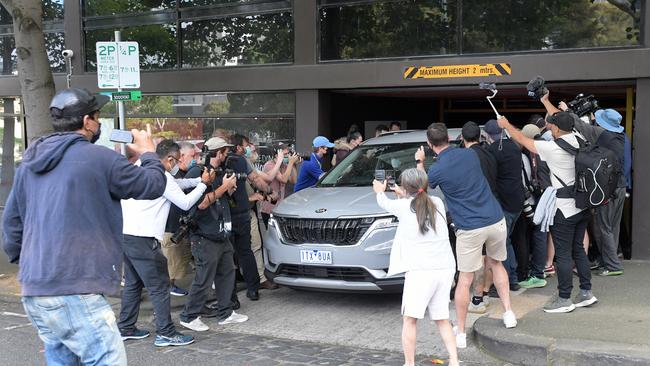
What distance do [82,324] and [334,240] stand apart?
3.73 m

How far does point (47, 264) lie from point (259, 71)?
8166mm

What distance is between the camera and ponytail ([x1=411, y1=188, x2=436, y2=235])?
481 centimetres

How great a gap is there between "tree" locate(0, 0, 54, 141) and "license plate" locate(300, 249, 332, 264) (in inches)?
161

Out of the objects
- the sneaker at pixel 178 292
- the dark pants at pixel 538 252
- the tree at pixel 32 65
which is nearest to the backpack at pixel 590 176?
the dark pants at pixel 538 252

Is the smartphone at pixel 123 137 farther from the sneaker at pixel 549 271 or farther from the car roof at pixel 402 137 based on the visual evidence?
the sneaker at pixel 549 271

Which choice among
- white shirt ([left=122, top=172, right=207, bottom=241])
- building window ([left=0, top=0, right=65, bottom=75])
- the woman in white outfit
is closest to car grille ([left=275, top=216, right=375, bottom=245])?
white shirt ([left=122, top=172, right=207, bottom=241])

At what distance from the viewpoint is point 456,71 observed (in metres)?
9.48

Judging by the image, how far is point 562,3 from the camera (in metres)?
9.05

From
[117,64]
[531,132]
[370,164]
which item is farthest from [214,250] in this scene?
[531,132]

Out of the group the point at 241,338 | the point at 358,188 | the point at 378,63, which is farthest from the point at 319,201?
the point at 378,63

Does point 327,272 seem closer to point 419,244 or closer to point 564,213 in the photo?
point 419,244

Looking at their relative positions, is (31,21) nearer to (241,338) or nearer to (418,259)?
(241,338)

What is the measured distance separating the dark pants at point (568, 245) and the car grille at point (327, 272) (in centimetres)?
178

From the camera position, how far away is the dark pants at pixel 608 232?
7543 mm
